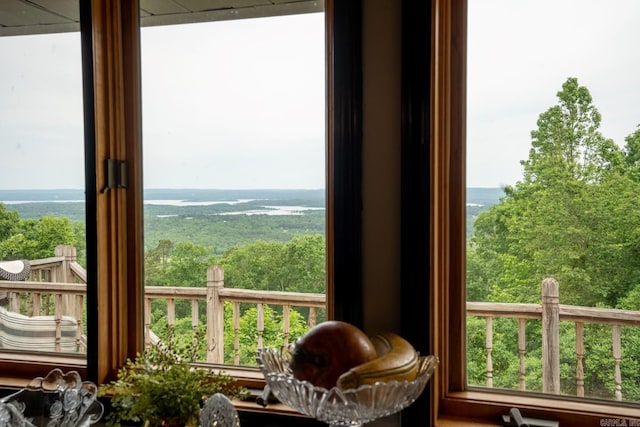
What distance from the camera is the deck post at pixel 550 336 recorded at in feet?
4.58

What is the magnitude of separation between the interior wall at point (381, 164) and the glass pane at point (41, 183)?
35.1 inches

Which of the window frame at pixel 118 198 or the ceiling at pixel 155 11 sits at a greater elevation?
the ceiling at pixel 155 11

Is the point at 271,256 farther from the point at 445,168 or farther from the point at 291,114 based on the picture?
the point at 445,168

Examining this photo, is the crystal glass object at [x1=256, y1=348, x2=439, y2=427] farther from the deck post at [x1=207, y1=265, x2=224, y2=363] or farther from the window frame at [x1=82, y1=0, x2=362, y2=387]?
the deck post at [x1=207, y1=265, x2=224, y2=363]

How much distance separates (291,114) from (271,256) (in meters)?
0.40

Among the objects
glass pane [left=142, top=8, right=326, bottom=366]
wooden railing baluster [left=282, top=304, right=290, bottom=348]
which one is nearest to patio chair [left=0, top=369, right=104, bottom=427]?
glass pane [left=142, top=8, right=326, bottom=366]

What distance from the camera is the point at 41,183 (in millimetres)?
1766

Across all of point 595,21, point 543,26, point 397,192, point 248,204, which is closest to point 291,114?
point 248,204

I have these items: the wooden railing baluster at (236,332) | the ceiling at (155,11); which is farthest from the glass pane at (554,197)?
the wooden railing baluster at (236,332)

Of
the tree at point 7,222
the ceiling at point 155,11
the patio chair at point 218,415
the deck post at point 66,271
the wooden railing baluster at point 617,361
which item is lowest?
the patio chair at point 218,415

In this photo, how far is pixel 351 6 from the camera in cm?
138

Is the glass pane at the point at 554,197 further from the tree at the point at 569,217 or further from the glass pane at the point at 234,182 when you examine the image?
the glass pane at the point at 234,182

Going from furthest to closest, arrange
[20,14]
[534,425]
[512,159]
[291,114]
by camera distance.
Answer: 1. [20,14]
2. [291,114]
3. [512,159]
4. [534,425]

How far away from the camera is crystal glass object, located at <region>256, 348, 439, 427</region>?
98 centimetres
